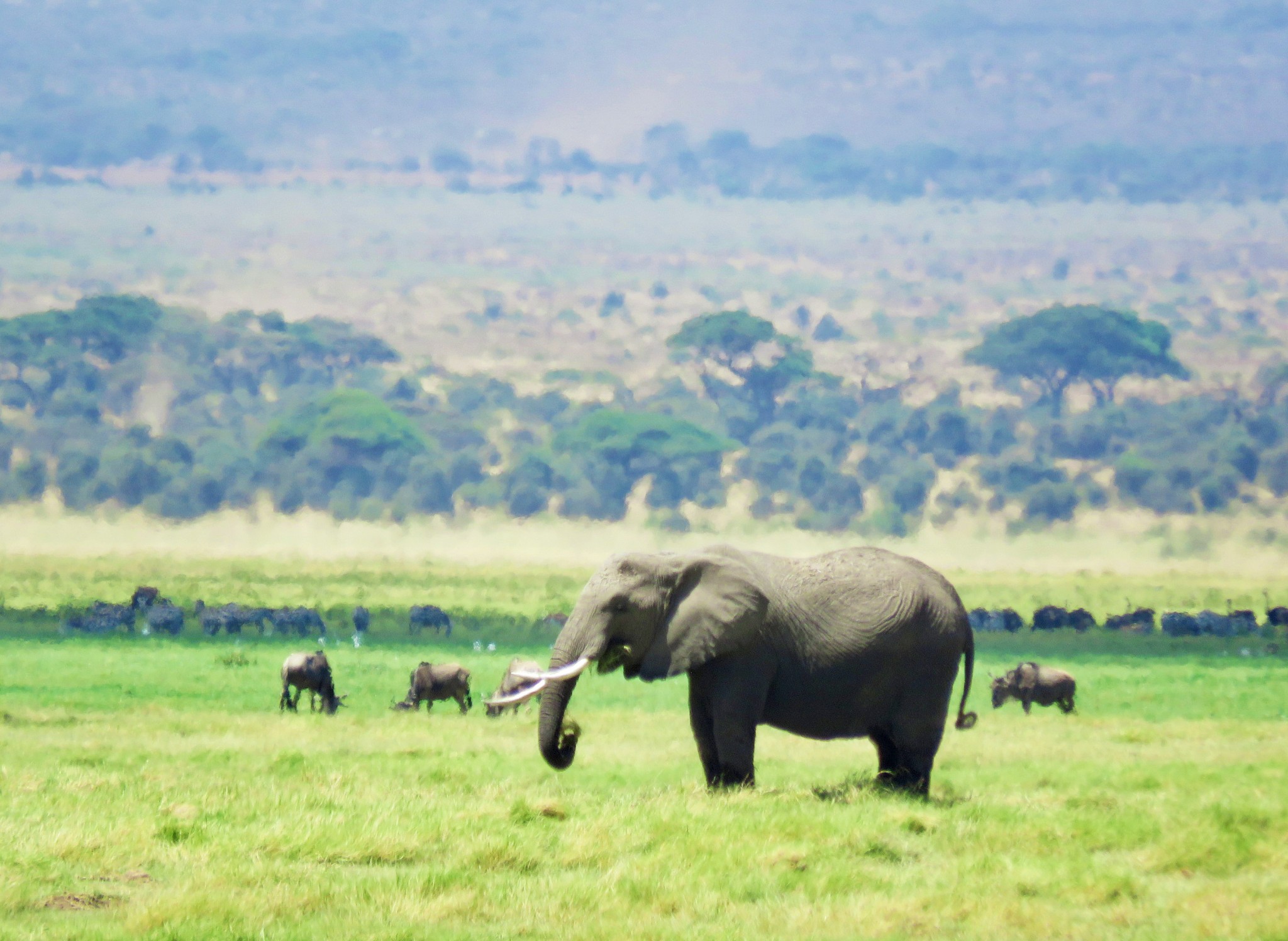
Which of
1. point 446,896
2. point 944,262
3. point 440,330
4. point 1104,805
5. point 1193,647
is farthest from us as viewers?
point 944,262

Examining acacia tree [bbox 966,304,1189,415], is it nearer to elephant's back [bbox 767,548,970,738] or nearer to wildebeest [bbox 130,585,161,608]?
wildebeest [bbox 130,585,161,608]

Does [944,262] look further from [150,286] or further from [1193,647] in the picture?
[1193,647]

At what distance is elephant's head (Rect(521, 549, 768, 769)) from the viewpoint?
13680 mm

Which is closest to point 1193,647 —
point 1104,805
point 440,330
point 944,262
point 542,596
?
point 542,596

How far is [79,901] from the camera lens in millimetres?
9969

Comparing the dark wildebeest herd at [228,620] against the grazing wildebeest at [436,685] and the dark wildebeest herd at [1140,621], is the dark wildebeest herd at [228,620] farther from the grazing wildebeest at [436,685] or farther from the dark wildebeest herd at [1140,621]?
the grazing wildebeest at [436,685]

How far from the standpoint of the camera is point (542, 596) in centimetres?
5897

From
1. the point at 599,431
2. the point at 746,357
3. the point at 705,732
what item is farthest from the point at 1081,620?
the point at 746,357

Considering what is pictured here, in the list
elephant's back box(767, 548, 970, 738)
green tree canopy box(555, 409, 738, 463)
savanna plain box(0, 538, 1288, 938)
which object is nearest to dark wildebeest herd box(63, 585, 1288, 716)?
savanna plain box(0, 538, 1288, 938)

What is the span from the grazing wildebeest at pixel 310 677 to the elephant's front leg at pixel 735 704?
12.7 meters

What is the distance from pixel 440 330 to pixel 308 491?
177 feet

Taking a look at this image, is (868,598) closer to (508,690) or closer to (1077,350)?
(508,690)

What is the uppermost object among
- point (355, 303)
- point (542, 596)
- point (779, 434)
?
point (355, 303)

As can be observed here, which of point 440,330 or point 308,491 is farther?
point 440,330
